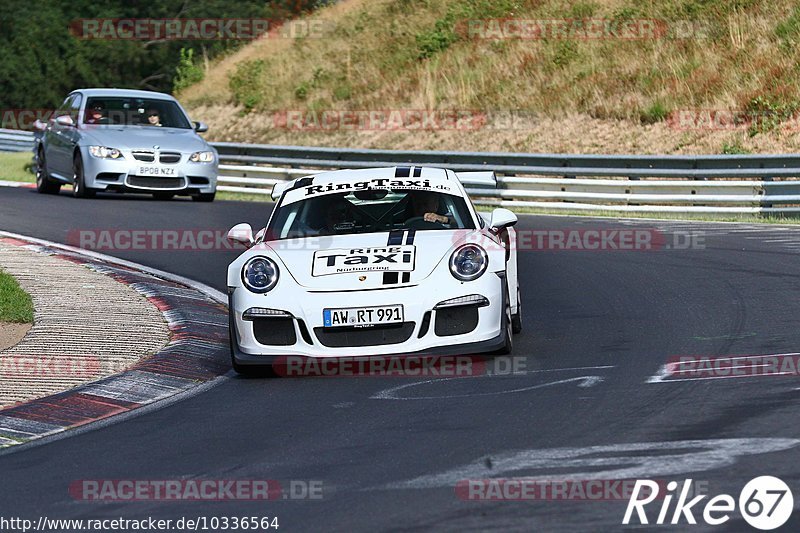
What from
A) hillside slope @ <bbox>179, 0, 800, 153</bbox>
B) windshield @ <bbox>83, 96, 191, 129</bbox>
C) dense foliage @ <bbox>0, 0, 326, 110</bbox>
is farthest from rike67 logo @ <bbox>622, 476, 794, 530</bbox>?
dense foliage @ <bbox>0, 0, 326, 110</bbox>

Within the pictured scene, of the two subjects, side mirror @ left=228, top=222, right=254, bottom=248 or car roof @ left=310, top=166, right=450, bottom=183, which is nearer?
side mirror @ left=228, top=222, right=254, bottom=248

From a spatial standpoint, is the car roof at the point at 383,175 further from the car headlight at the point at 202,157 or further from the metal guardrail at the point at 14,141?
the metal guardrail at the point at 14,141

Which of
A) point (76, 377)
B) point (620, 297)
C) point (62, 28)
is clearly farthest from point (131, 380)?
point (62, 28)

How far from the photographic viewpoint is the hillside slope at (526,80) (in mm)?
27250

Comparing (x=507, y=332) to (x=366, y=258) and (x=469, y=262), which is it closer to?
(x=469, y=262)

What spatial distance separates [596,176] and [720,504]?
1705cm

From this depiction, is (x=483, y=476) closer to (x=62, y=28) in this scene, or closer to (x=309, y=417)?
(x=309, y=417)

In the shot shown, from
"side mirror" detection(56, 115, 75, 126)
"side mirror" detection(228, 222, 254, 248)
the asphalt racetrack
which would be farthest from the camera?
"side mirror" detection(56, 115, 75, 126)

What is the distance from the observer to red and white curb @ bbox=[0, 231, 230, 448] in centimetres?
757

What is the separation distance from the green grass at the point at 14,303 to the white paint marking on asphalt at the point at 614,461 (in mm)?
5432

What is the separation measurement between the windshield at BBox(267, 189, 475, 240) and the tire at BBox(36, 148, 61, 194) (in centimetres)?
1325

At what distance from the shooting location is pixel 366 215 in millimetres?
9820

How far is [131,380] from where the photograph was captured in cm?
862

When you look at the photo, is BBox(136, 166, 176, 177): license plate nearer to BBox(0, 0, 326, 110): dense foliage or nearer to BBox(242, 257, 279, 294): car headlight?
BBox(242, 257, 279, 294): car headlight
